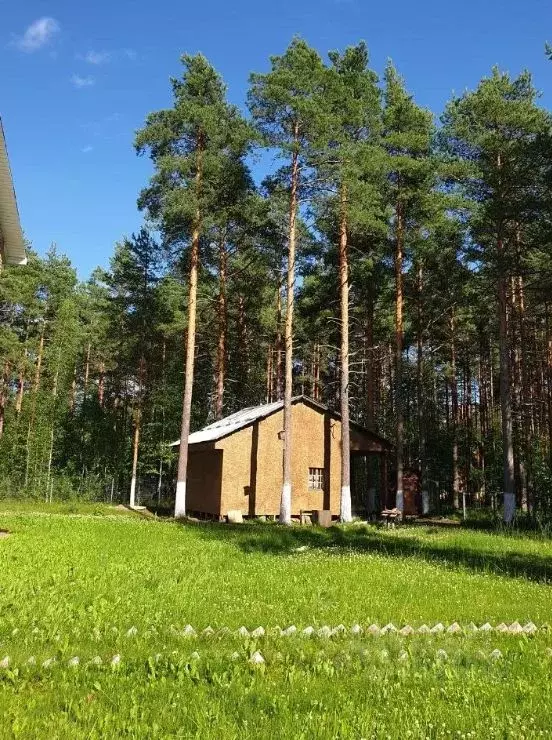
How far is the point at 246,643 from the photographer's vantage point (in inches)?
233

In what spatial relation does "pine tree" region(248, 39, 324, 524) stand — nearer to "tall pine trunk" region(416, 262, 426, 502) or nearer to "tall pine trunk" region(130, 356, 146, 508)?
"tall pine trunk" region(416, 262, 426, 502)

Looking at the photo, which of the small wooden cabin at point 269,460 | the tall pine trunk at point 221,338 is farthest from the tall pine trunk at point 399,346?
the tall pine trunk at point 221,338

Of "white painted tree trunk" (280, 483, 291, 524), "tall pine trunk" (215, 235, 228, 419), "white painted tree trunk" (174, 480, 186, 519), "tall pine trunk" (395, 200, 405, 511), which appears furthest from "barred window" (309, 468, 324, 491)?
"white painted tree trunk" (174, 480, 186, 519)

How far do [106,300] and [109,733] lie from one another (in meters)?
47.0

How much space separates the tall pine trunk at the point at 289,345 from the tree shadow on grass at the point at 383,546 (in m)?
3.37

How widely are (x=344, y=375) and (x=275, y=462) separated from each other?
19.7ft

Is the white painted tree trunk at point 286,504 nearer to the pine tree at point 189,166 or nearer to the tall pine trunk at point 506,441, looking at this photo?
the pine tree at point 189,166

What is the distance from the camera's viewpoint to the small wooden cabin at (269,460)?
28.1 meters

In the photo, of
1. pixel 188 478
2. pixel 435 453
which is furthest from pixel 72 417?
pixel 435 453

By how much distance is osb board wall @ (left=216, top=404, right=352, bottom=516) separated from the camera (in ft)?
92.5

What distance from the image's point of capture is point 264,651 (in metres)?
5.75

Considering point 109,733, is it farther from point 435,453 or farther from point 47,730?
point 435,453

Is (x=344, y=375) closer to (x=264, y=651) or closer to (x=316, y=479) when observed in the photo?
(x=316, y=479)

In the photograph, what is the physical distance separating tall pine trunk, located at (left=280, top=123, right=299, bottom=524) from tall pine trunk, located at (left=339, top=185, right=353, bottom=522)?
7.02 ft
